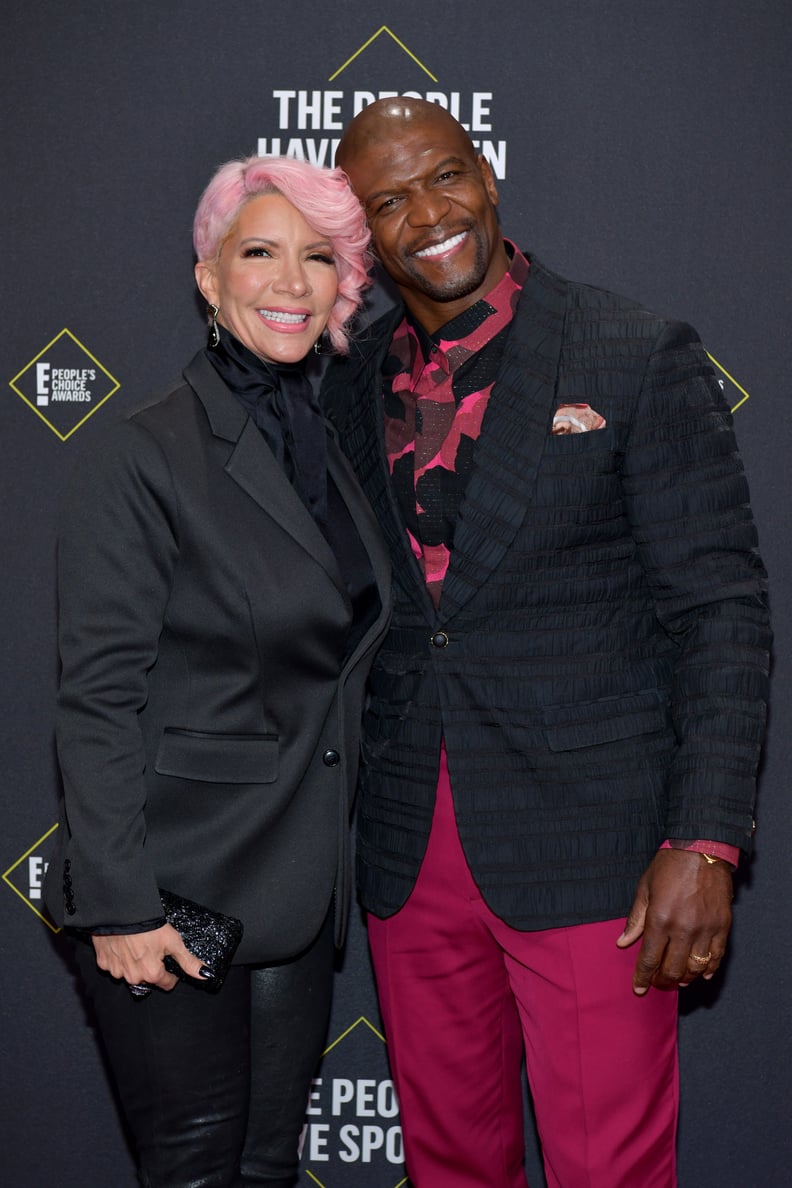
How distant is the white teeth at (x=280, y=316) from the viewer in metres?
1.96

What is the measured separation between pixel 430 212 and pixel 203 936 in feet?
4.00

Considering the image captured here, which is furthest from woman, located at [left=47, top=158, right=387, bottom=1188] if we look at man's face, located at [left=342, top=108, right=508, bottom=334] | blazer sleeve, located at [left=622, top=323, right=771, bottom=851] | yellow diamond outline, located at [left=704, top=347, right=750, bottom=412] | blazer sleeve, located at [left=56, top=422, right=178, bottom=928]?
yellow diamond outline, located at [left=704, top=347, right=750, bottom=412]

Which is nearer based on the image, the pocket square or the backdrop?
the pocket square

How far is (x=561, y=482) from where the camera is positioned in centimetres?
195

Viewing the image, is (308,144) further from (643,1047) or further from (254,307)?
(643,1047)

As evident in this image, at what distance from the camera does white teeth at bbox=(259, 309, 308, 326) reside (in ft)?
6.41

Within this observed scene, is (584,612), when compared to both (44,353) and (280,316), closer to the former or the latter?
(280,316)

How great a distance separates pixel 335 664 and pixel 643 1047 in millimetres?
783

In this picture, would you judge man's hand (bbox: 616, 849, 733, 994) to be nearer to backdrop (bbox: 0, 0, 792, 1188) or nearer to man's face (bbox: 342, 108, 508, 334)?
backdrop (bbox: 0, 0, 792, 1188)

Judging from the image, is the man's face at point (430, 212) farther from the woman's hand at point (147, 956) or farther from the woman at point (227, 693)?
the woman's hand at point (147, 956)

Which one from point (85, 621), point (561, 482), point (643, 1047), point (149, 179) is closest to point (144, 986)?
point (85, 621)

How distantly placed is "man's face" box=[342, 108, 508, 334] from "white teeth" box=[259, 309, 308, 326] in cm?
26

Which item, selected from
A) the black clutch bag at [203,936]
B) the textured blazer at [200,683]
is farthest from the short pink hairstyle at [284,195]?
the black clutch bag at [203,936]

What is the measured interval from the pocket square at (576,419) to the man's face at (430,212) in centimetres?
30
